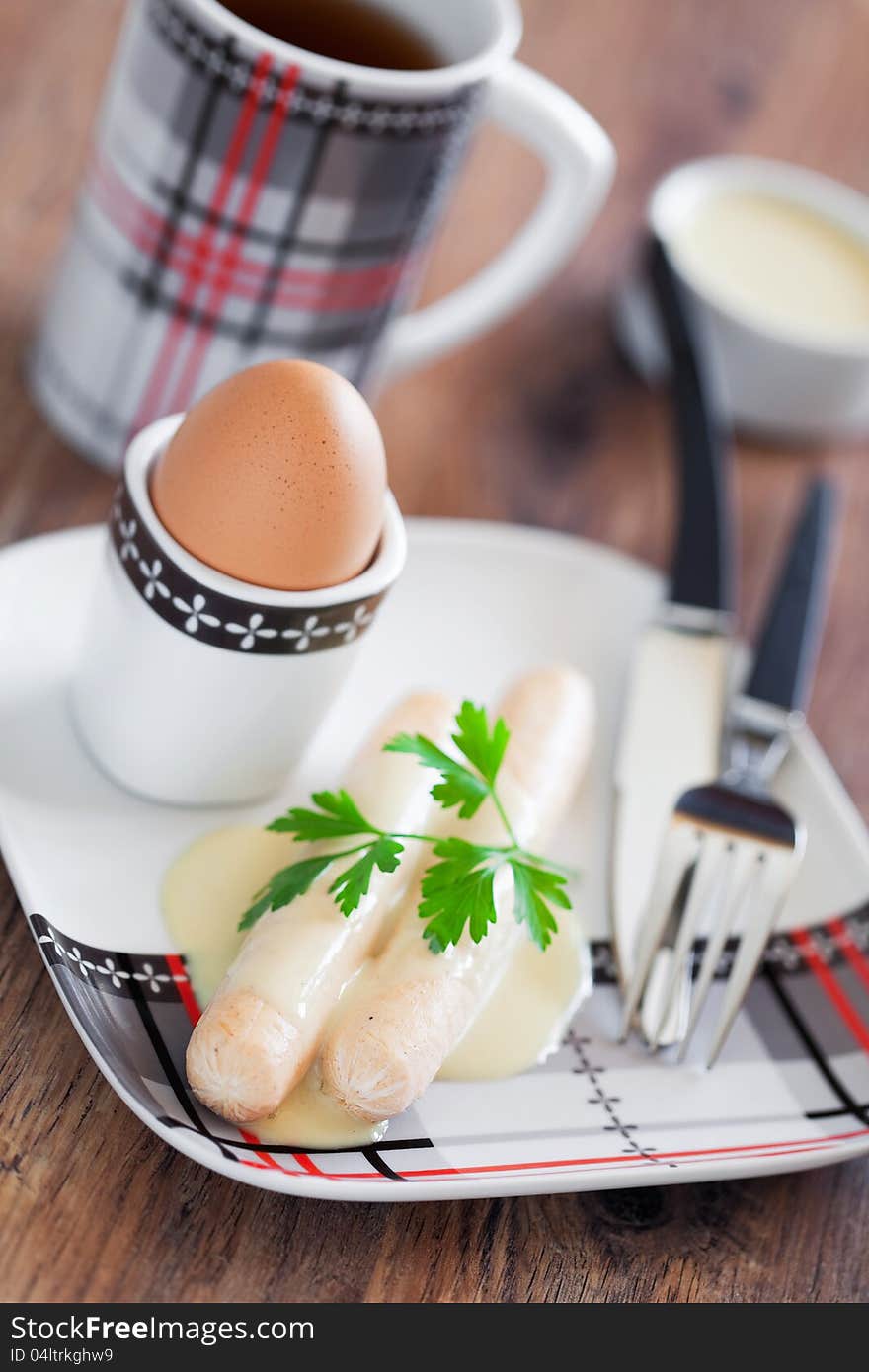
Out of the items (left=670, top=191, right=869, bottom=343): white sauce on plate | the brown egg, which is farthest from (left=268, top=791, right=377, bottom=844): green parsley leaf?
(left=670, top=191, right=869, bottom=343): white sauce on plate

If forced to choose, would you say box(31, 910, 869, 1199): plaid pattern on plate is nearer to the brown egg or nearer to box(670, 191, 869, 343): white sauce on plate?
the brown egg

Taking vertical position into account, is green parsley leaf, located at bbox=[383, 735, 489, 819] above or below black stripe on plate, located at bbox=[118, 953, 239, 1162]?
above

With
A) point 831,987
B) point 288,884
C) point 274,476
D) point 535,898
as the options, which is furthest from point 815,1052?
point 274,476

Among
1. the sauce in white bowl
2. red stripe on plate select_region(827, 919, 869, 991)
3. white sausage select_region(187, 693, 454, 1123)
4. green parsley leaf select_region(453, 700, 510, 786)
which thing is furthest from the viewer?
the sauce in white bowl

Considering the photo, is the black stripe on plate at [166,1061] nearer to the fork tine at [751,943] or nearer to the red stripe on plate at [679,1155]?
the red stripe on plate at [679,1155]

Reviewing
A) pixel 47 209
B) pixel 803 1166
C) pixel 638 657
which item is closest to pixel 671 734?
pixel 638 657

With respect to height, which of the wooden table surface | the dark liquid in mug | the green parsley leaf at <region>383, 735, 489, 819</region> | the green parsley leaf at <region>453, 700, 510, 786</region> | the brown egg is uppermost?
the dark liquid in mug

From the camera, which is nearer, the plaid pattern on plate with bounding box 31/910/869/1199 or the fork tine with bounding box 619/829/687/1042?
the plaid pattern on plate with bounding box 31/910/869/1199
